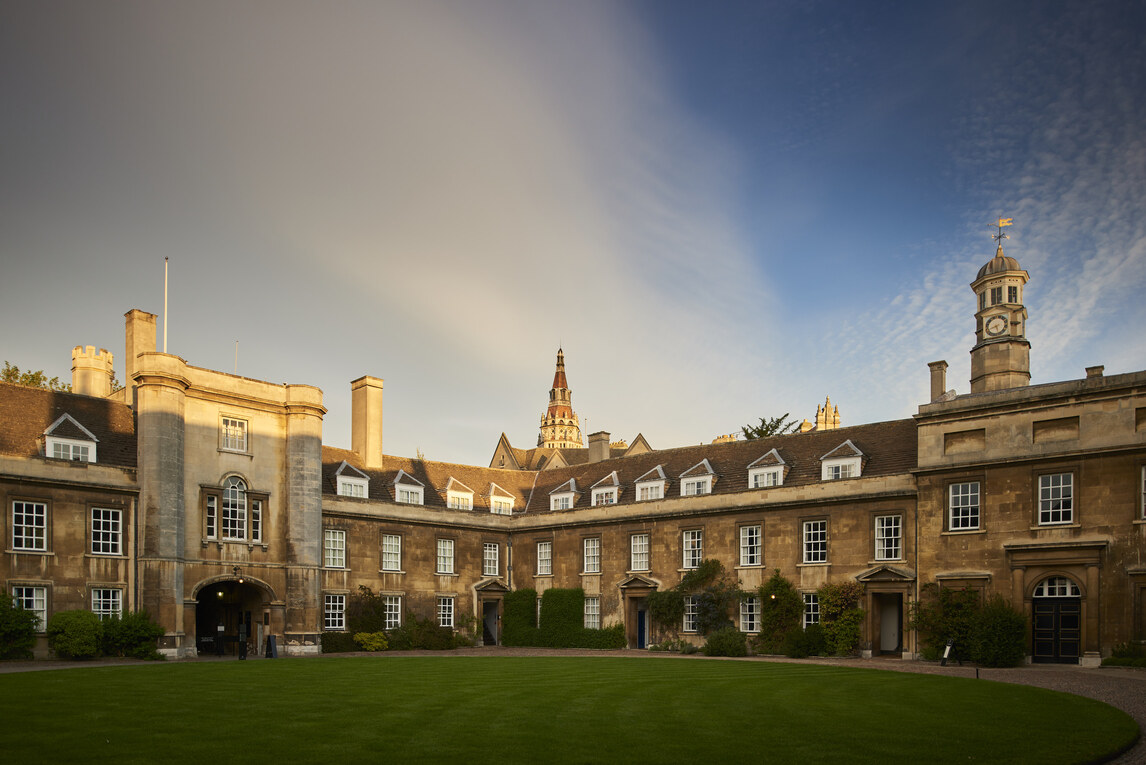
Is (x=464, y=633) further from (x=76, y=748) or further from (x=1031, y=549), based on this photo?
(x=76, y=748)

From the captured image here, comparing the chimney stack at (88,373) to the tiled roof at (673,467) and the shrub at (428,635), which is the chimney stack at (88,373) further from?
the shrub at (428,635)

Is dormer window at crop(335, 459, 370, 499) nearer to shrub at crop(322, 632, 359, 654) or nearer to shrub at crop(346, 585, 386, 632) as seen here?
shrub at crop(346, 585, 386, 632)

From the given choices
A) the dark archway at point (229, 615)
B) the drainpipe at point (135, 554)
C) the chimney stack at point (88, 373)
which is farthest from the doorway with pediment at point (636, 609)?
the chimney stack at point (88, 373)

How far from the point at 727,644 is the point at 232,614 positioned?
65.7 ft

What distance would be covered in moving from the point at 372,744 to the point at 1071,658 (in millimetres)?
23893

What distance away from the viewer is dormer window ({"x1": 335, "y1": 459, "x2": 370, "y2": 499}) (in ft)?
125

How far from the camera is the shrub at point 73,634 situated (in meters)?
27.4

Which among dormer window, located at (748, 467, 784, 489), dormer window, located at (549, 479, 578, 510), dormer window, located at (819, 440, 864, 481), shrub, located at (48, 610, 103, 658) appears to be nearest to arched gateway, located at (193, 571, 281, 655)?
shrub, located at (48, 610, 103, 658)

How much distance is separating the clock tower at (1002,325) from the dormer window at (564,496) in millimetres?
20887

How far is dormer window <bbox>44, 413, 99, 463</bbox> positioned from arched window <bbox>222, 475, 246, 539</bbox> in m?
4.76

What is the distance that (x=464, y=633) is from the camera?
133 feet

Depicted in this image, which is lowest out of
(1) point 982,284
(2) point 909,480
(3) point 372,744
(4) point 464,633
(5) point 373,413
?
(4) point 464,633

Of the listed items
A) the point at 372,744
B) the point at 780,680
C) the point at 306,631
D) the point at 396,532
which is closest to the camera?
the point at 372,744

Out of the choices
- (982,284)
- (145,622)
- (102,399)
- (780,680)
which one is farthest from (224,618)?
(982,284)
